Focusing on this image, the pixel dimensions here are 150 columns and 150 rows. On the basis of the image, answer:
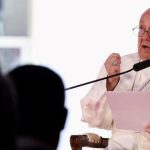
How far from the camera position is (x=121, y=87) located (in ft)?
6.11

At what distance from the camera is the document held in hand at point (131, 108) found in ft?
4.99

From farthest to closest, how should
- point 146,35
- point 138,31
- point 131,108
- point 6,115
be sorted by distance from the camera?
point 138,31, point 146,35, point 131,108, point 6,115

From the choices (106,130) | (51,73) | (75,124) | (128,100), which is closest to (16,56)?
(75,124)

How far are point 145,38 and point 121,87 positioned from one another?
27cm

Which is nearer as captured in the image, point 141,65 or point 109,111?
point 141,65

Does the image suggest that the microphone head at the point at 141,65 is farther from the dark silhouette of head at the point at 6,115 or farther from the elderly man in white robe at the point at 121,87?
the dark silhouette of head at the point at 6,115

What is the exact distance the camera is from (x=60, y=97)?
0.62 meters

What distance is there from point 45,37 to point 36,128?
1663mm

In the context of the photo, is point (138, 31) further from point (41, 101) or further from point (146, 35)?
point (41, 101)

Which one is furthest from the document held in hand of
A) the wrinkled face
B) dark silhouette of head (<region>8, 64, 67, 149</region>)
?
dark silhouette of head (<region>8, 64, 67, 149</region>)

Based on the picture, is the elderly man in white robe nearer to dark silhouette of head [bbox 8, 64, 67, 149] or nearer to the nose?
the nose

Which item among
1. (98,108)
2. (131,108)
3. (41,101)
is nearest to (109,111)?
(98,108)

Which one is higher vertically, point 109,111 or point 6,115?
point 6,115

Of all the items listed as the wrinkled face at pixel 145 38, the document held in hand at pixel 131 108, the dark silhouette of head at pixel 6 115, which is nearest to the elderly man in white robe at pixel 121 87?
the wrinkled face at pixel 145 38
